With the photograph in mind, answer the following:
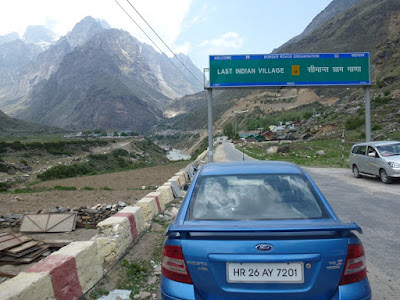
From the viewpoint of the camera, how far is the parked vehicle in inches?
500

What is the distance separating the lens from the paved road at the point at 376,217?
4.34 meters

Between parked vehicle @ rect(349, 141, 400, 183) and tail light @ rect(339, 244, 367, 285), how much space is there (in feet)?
37.7

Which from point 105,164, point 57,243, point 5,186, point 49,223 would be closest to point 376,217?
point 57,243

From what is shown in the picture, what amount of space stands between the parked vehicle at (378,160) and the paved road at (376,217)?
15.9 inches

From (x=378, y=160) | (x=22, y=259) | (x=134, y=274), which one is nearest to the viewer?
(x=134, y=274)

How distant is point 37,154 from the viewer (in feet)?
178

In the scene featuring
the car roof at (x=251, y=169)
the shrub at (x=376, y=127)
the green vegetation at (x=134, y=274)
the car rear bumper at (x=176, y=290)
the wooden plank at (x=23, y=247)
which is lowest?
the wooden plank at (x=23, y=247)

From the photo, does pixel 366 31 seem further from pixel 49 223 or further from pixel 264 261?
pixel 264 261

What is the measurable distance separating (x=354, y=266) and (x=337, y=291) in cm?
25

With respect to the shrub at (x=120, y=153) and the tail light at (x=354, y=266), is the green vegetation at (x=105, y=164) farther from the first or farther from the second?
the tail light at (x=354, y=266)

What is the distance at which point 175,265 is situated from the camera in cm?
266

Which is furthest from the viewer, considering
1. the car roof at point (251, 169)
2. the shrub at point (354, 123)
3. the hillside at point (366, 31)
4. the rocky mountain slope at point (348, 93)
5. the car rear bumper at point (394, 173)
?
the hillside at point (366, 31)

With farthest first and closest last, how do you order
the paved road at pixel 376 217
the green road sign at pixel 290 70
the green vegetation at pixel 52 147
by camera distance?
the green vegetation at pixel 52 147 < the green road sign at pixel 290 70 < the paved road at pixel 376 217

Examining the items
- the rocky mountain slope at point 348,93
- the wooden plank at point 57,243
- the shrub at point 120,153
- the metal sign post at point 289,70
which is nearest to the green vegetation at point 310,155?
the rocky mountain slope at point 348,93
